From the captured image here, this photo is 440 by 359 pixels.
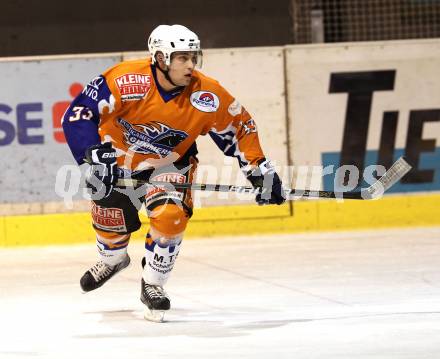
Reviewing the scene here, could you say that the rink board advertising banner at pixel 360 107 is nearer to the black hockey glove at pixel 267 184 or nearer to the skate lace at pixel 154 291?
the black hockey glove at pixel 267 184

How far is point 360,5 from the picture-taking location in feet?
30.0

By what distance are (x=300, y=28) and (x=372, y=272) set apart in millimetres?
3310

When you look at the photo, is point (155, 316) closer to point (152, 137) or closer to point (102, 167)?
point (102, 167)

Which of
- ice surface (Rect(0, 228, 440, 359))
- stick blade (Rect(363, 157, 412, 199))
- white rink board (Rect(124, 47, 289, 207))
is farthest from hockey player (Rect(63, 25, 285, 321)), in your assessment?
white rink board (Rect(124, 47, 289, 207))

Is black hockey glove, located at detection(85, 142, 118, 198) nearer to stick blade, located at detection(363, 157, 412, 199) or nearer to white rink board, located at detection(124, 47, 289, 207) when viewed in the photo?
stick blade, located at detection(363, 157, 412, 199)

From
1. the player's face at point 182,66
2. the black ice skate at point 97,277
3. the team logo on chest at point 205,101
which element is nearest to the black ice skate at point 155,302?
the black ice skate at point 97,277

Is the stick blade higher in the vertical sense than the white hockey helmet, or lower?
lower

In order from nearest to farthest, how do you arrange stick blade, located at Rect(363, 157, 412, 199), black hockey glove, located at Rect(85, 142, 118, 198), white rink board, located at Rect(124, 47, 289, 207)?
black hockey glove, located at Rect(85, 142, 118, 198)
stick blade, located at Rect(363, 157, 412, 199)
white rink board, located at Rect(124, 47, 289, 207)

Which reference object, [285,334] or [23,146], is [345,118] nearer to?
[23,146]

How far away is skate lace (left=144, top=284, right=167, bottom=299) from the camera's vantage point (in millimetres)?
4953

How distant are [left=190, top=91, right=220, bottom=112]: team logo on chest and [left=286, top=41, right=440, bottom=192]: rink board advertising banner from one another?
3.32m

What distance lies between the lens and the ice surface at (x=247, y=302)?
4203 millimetres

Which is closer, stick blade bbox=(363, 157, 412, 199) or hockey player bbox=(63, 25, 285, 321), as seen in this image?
hockey player bbox=(63, 25, 285, 321)

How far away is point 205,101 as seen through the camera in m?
5.11
